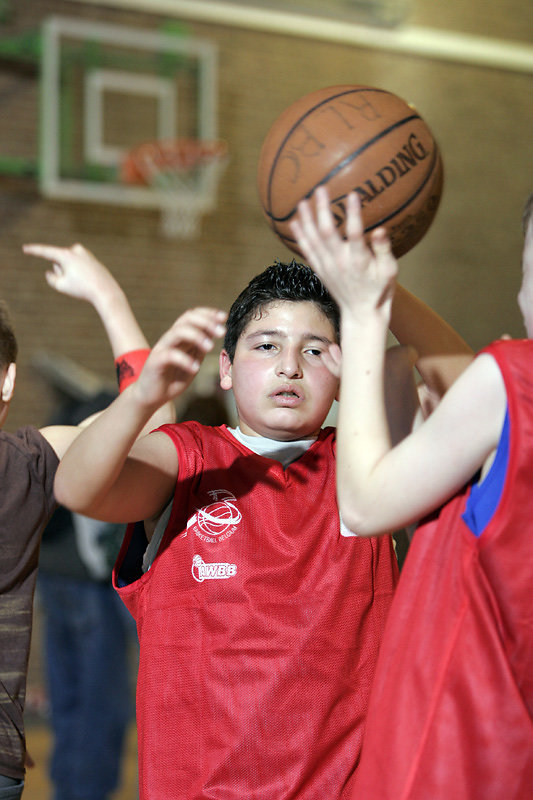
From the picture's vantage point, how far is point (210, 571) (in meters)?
1.59

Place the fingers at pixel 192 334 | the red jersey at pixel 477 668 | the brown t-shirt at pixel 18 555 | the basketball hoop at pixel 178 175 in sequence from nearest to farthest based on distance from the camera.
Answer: the red jersey at pixel 477 668
the fingers at pixel 192 334
the brown t-shirt at pixel 18 555
the basketball hoop at pixel 178 175

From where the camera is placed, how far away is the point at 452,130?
25.5 ft

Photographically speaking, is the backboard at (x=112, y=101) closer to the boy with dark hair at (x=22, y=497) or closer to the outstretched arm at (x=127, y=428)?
the boy with dark hair at (x=22, y=497)

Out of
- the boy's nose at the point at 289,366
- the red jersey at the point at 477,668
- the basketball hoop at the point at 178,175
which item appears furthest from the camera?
the basketball hoop at the point at 178,175

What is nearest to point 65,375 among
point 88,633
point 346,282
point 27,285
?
point 27,285

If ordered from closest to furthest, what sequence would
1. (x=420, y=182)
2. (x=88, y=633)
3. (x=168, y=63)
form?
1. (x=420, y=182)
2. (x=88, y=633)
3. (x=168, y=63)

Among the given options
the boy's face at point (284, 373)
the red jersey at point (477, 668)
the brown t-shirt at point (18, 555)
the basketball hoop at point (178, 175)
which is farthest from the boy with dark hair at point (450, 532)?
the basketball hoop at point (178, 175)

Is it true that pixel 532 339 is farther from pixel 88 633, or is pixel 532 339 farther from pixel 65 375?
pixel 65 375

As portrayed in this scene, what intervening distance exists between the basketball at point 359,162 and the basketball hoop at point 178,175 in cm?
524

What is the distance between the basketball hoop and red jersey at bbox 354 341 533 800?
5882 millimetres

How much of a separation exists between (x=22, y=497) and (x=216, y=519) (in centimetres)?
44

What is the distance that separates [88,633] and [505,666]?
3378mm

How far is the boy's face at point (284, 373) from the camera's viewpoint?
1626mm

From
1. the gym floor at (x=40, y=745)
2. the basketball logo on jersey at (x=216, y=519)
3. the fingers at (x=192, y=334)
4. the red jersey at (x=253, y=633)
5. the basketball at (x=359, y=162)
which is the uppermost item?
the basketball at (x=359, y=162)
